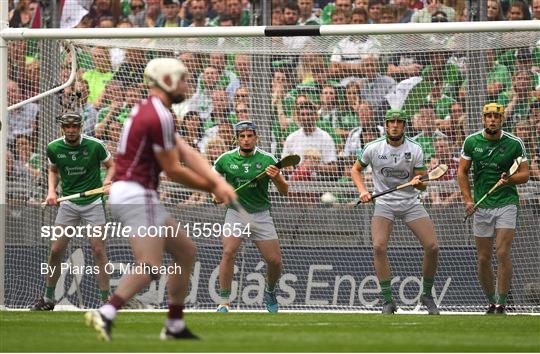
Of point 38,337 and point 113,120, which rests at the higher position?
point 113,120

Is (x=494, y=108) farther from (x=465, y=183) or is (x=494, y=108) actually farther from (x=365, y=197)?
(x=365, y=197)

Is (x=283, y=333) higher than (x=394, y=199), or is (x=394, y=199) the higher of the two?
(x=394, y=199)

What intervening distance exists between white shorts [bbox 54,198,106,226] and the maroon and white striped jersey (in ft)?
17.0

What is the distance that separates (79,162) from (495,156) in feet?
14.3

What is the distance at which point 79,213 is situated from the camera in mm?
13922

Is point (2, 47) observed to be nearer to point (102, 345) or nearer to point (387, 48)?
point (387, 48)

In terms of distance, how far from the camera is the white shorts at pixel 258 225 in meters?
13.7

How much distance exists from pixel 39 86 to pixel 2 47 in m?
1.49

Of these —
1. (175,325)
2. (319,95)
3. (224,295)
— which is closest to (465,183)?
(319,95)

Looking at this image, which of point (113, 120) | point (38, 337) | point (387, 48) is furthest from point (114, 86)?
point (38, 337)

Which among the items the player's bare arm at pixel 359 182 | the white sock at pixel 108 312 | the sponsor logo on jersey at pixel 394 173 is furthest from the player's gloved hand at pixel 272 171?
the white sock at pixel 108 312

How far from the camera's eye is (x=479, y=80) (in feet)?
47.0

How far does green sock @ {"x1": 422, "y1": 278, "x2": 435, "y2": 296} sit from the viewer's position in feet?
44.4

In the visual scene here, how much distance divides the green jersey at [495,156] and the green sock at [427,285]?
3.10ft
